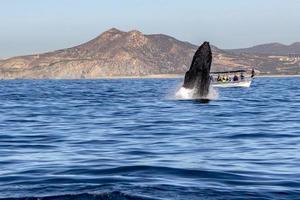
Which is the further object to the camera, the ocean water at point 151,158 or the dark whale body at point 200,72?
the dark whale body at point 200,72

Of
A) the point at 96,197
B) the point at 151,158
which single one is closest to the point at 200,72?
the point at 151,158

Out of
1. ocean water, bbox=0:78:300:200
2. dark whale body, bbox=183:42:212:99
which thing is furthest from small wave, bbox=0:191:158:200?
dark whale body, bbox=183:42:212:99

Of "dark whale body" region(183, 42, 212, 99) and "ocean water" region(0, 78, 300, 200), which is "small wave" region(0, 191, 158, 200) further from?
"dark whale body" region(183, 42, 212, 99)

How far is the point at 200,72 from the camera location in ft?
149

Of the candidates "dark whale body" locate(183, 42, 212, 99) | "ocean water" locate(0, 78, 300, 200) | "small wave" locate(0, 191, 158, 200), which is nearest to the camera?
"small wave" locate(0, 191, 158, 200)

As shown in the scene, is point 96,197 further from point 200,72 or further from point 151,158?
point 200,72

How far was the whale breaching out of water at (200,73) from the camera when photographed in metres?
44.4

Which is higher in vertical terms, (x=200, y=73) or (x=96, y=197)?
(x=200, y=73)

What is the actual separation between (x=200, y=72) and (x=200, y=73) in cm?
14

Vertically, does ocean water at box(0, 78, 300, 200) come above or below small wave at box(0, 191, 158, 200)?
below

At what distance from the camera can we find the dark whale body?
44.4m

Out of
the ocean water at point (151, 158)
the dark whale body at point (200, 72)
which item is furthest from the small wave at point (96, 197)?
the dark whale body at point (200, 72)

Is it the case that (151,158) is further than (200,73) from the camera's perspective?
No

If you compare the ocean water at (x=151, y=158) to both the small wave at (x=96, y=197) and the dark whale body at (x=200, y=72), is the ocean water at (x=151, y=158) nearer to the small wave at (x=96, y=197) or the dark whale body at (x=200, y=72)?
the small wave at (x=96, y=197)
